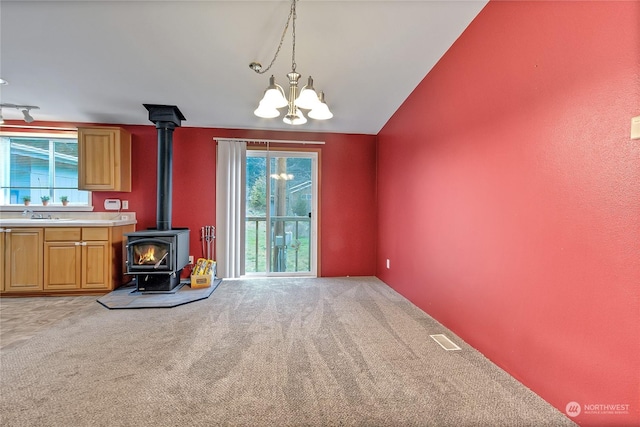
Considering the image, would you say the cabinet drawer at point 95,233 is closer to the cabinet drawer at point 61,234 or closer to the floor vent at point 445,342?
the cabinet drawer at point 61,234

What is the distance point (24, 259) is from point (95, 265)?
30.5 inches

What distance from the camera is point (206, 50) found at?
2.47 metres

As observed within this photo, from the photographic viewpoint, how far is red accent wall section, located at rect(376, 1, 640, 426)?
1.22 metres

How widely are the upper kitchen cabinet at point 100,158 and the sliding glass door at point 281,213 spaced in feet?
5.77

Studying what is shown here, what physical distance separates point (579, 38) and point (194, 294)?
4045mm

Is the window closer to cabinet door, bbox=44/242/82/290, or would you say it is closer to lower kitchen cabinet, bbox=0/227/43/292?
lower kitchen cabinet, bbox=0/227/43/292

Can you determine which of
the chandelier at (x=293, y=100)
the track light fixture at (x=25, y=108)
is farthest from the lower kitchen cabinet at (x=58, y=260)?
the chandelier at (x=293, y=100)

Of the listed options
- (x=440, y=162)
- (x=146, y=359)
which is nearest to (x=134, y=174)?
(x=146, y=359)

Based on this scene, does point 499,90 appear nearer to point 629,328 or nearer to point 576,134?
point 576,134

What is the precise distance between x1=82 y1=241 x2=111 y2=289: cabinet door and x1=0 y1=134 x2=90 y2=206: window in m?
1.03

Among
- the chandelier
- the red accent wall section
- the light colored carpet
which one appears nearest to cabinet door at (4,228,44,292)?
the light colored carpet

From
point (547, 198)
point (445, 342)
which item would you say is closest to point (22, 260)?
point (445, 342)

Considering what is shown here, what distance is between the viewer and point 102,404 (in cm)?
150

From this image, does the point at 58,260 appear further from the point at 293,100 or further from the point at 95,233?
the point at 293,100
